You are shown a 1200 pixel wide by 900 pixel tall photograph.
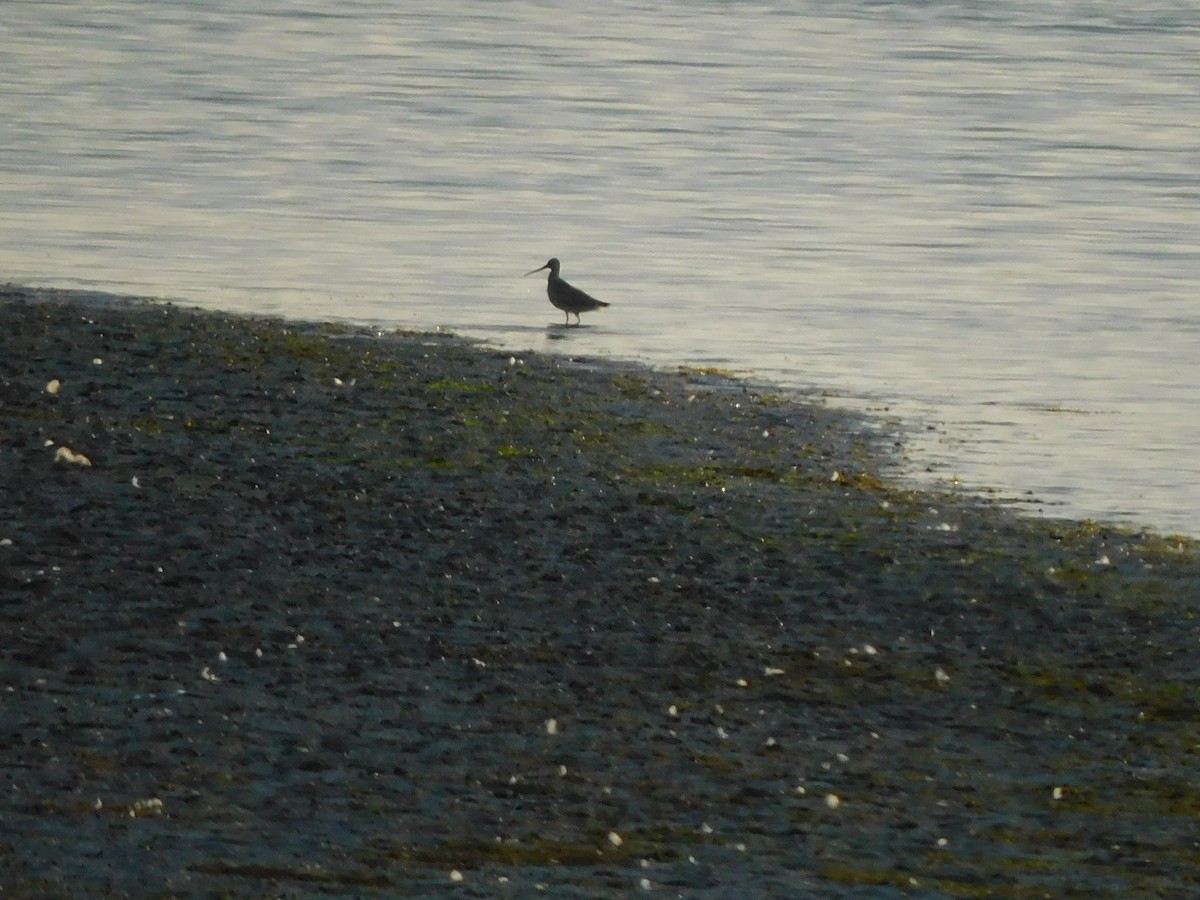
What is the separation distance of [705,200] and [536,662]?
81.9ft

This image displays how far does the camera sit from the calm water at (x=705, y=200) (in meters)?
19.9

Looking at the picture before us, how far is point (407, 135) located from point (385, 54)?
18071 millimetres

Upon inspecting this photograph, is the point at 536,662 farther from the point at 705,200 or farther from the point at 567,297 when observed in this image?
the point at 705,200

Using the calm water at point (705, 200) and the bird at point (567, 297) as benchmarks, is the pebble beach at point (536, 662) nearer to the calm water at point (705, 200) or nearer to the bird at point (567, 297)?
the calm water at point (705, 200)

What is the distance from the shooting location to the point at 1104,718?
9.83 m

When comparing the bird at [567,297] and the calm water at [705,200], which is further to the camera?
the bird at [567,297]

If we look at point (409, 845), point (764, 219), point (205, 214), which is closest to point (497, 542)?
point (409, 845)

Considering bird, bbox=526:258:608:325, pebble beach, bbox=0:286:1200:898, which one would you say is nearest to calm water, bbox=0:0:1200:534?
bird, bbox=526:258:608:325

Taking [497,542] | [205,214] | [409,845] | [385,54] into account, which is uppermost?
[385,54]

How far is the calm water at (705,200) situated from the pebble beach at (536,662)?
268 centimetres

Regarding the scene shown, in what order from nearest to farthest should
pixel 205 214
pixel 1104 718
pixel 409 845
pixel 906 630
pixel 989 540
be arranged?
pixel 409 845, pixel 1104 718, pixel 906 630, pixel 989 540, pixel 205 214

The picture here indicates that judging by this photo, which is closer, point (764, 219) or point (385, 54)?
point (764, 219)

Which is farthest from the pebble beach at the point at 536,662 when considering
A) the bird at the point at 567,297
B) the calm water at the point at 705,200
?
the bird at the point at 567,297

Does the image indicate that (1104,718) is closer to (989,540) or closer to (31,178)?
(989,540)
